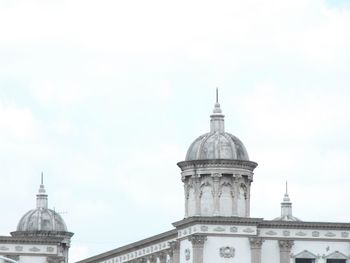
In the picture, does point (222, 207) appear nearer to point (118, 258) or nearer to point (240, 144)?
point (240, 144)

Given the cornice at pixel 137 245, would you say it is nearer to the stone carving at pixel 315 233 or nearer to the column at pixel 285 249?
the column at pixel 285 249

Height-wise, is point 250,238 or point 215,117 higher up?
point 215,117

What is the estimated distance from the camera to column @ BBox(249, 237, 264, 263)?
12638 cm

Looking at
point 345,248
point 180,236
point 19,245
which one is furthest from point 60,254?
point 345,248

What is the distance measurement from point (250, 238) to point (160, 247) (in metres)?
13.3

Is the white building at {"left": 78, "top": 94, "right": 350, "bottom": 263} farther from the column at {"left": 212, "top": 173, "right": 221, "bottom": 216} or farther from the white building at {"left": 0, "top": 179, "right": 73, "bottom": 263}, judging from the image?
the white building at {"left": 0, "top": 179, "right": 73, "bottom": 263}

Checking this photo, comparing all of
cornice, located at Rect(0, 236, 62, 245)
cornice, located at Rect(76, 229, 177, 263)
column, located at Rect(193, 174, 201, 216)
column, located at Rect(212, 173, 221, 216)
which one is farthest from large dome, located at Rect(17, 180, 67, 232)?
column, located at Rect(212, 173, 221, 216)

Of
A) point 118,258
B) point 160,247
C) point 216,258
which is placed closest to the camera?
point 216,258

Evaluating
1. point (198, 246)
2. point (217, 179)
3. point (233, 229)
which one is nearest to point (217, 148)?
point (217, 179)

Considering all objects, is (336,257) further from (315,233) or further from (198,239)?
(198,239)

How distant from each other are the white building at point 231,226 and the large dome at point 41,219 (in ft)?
115

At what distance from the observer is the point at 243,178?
128250mm

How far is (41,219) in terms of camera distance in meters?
164

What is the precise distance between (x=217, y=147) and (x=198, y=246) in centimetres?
783
